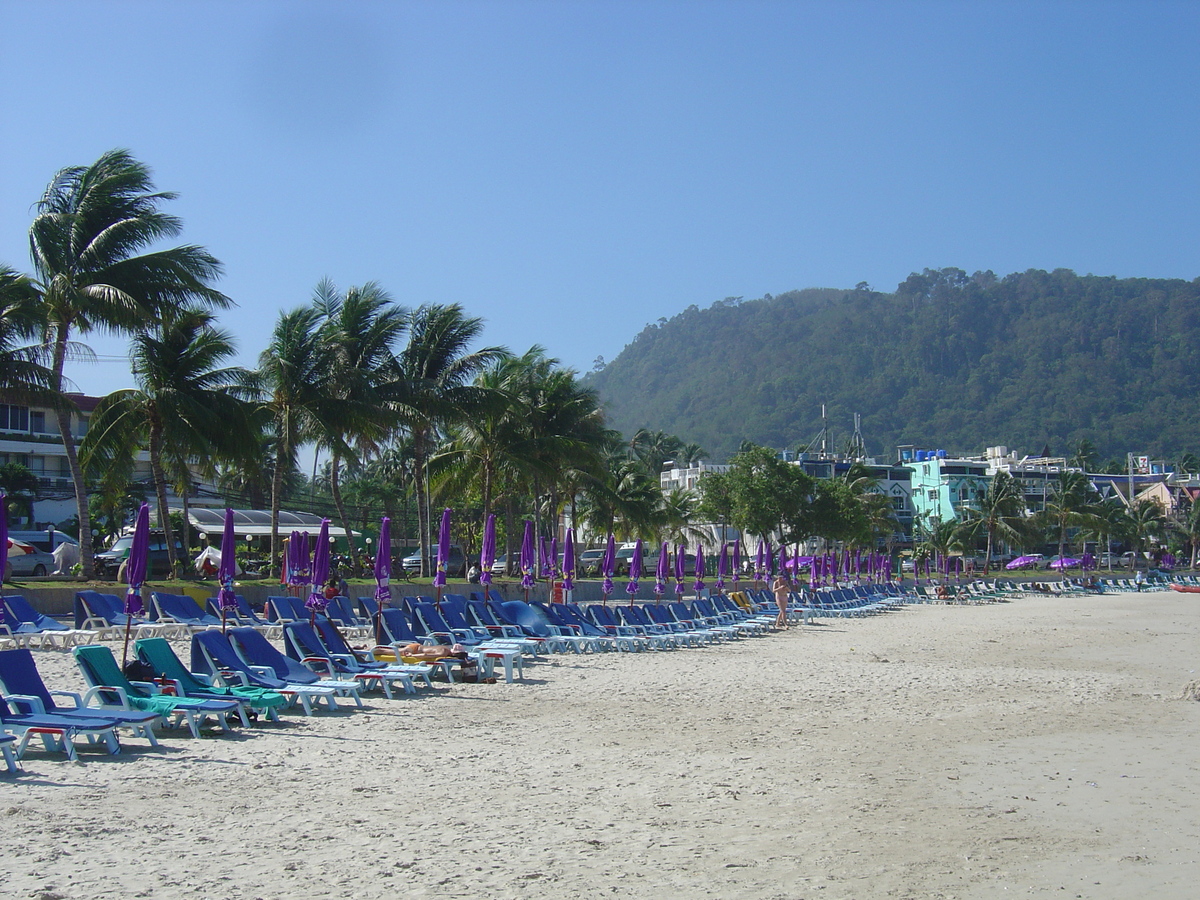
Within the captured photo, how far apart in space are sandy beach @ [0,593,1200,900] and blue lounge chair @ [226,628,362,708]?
501 mm

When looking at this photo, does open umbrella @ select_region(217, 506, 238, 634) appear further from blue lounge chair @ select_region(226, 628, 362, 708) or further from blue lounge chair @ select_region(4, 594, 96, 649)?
blue lounge chair @ select_region(226, 628, 362, 708)

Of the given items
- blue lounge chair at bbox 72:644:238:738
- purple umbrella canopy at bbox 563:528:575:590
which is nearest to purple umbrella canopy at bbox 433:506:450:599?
purple umbrella canopy at bbox 563:528:575:590

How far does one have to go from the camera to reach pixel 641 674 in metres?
15.5

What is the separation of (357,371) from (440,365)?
12.0ft

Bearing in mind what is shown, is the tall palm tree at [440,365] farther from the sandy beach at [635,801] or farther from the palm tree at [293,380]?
the sandy beach at [635,801]

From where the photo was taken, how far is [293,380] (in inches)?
1078

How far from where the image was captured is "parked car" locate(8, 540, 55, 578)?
30484 mm

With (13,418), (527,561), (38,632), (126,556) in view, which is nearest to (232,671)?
(38,632)

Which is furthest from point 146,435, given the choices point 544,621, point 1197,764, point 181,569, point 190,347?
point 1197,764

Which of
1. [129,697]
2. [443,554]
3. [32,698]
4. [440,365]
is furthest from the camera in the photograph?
[440,365]

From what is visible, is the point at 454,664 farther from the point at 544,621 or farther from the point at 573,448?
the point at 573,448

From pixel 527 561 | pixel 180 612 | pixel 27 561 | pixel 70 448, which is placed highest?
pixel 70 448

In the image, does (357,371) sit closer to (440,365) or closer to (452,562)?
(440,365)

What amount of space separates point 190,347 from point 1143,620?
101 ft
